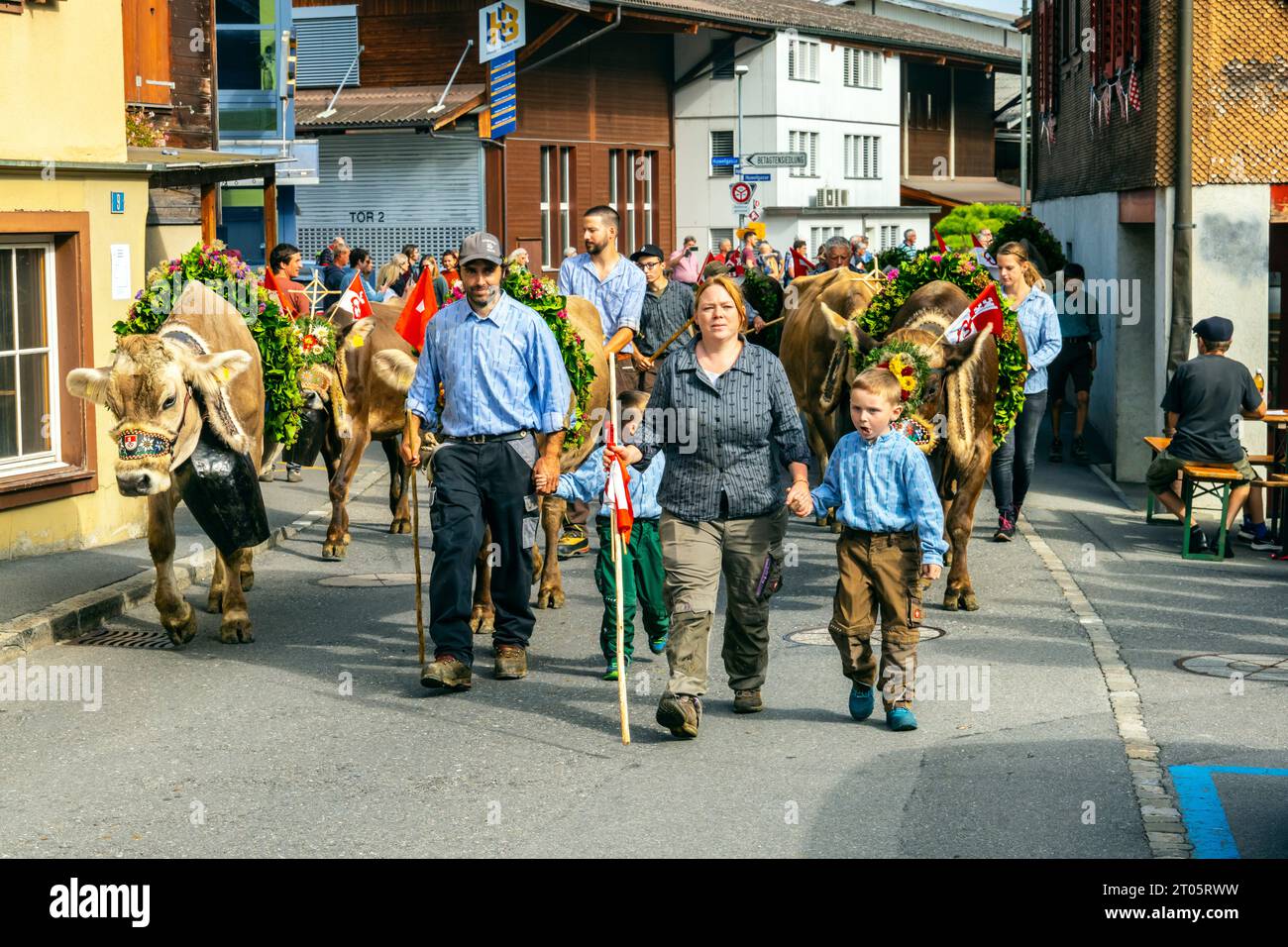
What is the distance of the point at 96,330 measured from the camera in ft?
47.6

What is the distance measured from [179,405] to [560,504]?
2.63m

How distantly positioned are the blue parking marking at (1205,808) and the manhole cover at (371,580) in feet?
21.0

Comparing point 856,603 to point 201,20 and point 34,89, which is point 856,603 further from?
point 201,20

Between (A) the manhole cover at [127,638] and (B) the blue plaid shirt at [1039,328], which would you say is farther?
(B) the blue plaid shirt at [1039,328]

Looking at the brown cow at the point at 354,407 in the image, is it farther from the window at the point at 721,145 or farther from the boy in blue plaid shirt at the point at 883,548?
the window at the point at 721,145

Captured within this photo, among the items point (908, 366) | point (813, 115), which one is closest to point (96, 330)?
point (908, 366)

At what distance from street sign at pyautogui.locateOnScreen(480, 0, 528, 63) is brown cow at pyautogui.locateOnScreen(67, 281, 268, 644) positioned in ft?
90.1

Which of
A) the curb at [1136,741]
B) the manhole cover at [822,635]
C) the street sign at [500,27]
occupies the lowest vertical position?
the curb at [1136,741]

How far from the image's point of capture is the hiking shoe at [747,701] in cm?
912

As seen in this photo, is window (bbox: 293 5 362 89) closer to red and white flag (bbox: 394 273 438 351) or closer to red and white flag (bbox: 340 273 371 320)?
red and white flag (bbox: 340 273 371 320)

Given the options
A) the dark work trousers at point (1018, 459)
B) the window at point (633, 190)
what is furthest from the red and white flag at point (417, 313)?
the window at point (633, 190)

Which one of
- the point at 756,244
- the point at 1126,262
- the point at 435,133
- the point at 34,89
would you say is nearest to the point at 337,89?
the point at 435,133

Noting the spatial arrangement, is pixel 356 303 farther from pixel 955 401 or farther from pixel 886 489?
pixel 886 489

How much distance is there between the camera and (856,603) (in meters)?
8.86
